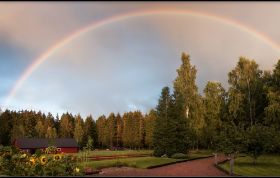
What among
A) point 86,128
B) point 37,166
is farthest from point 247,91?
point 86,128

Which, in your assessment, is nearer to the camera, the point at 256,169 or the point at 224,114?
the point at 256,169

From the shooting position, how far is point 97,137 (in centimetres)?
14562

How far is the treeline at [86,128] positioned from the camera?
126 meters

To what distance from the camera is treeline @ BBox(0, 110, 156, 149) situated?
12556 cm

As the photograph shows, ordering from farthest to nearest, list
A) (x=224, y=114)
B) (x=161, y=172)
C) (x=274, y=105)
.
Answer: (x=224, y=114)
(x=274, y=105)
(x=161, y=172)

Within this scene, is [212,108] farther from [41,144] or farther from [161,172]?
[161,172]

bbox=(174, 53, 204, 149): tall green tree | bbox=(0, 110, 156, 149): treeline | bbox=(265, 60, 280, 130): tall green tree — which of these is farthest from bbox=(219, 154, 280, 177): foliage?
bbox=(0, 110, 156, 149): treeline

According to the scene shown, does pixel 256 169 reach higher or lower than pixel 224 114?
lower

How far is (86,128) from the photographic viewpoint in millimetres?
143375

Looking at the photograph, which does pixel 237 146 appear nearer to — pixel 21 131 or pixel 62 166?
pixel 62 166

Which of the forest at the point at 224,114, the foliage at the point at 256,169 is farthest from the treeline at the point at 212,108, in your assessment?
the foliage at the point at 256,169

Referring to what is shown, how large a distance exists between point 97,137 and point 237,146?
4306 inches

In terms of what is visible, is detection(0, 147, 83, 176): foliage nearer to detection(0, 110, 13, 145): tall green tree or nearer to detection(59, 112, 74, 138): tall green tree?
detection(0, 110, 13, 145): tall green tree

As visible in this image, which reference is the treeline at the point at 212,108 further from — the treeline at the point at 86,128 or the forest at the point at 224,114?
the treeline at the point at 86,128
